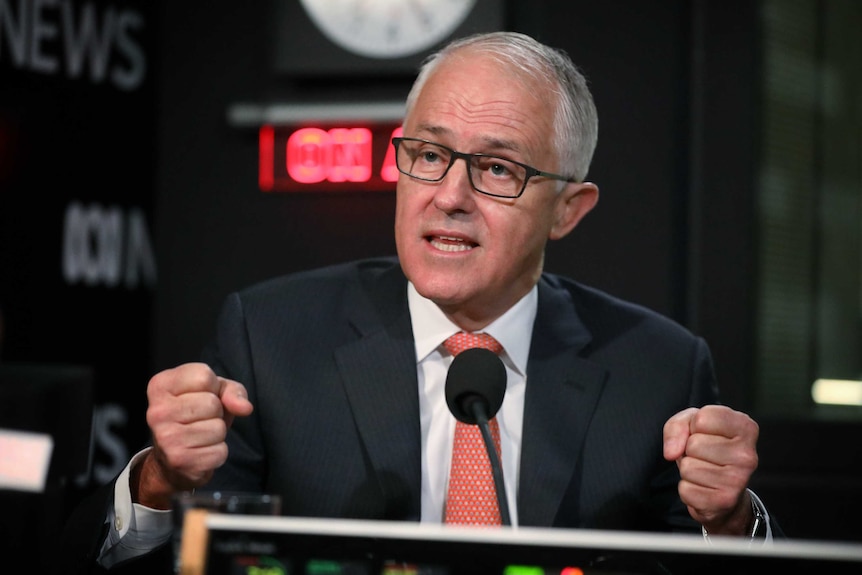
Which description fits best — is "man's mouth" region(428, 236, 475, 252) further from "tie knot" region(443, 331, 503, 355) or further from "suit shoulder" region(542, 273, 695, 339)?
"suit shoulder" region(542, 273, 695, 339)

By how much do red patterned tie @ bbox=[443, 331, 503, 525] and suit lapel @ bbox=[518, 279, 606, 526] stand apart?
0.05 m

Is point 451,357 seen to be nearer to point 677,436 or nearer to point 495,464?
point 677,436

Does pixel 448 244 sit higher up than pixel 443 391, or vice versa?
pixel 448 244

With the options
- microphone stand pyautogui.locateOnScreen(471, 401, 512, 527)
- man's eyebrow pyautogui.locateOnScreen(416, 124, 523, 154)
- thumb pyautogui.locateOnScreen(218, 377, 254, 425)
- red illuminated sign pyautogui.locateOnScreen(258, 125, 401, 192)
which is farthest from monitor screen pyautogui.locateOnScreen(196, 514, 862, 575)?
red illuminated sign pyautogui.locateOnScreen(258, 125, 401, 192)

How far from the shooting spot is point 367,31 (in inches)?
144

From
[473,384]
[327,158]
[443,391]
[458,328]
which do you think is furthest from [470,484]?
[327,158]

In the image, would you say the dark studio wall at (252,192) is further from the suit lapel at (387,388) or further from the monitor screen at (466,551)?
the monitor screen at (466,551)

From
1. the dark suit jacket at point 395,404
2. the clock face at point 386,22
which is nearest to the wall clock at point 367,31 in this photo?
the clock face at point 386,22

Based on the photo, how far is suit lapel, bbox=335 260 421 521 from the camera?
1.68 m

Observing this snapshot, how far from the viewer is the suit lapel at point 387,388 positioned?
66.1 inches

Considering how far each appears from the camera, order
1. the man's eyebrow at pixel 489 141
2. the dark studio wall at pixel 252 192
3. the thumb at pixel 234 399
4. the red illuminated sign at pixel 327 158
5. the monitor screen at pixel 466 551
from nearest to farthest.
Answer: the monitor screen at pixel 466 551 < the thumb at pixel 234 399 < the man's eyebrow at pixel 489 141 < the dark studio wall at pixel 252 192 < the red illuminated sign at pixel 327 158

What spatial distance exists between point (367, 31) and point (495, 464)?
265cm

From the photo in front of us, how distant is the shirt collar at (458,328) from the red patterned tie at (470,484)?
0.16 meters

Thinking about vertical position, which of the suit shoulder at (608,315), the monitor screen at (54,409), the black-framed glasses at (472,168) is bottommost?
the monitor screen at (54,409)
